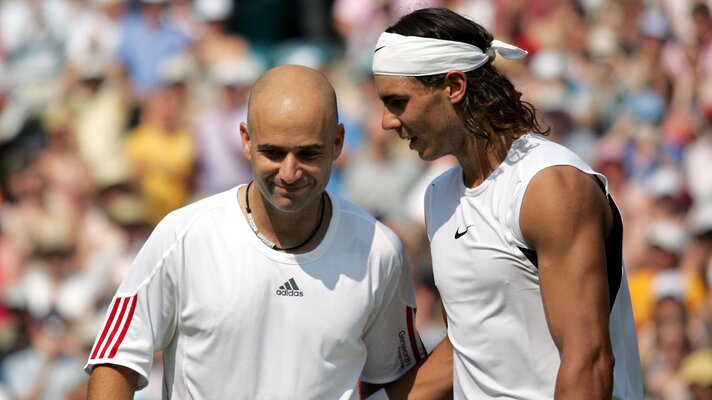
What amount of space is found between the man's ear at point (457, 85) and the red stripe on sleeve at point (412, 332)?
0.86m

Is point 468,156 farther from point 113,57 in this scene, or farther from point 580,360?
point 113,57

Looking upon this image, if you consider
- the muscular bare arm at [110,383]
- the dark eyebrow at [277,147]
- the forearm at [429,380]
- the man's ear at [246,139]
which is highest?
the dark eyebrow at [277,147]

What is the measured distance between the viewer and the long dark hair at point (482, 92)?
14.5 ft

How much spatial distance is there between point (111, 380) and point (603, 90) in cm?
664

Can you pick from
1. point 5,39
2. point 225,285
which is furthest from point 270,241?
point 5,39

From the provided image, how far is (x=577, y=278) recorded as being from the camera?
3.94 m

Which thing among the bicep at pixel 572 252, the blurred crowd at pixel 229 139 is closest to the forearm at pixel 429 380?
the bicep at pixel 572 252

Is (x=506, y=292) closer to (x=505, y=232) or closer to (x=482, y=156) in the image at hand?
(x=505, y=232)

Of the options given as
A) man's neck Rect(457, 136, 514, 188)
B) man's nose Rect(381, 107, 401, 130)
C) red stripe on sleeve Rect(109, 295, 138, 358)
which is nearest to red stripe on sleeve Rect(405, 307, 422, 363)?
man's neck Rect(457, 136, 514, 188)

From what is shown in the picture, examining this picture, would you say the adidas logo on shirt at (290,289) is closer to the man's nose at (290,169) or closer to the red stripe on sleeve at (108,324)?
the man's nose at (290,169)

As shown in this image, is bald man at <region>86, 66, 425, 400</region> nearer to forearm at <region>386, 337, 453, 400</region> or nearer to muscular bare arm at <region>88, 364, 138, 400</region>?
muscular bare arm at <region>88, 364, 138, 400</region>

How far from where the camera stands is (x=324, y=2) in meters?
13.2

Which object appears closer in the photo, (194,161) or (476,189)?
(476,189)

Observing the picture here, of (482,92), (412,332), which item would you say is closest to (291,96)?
(482,92)
